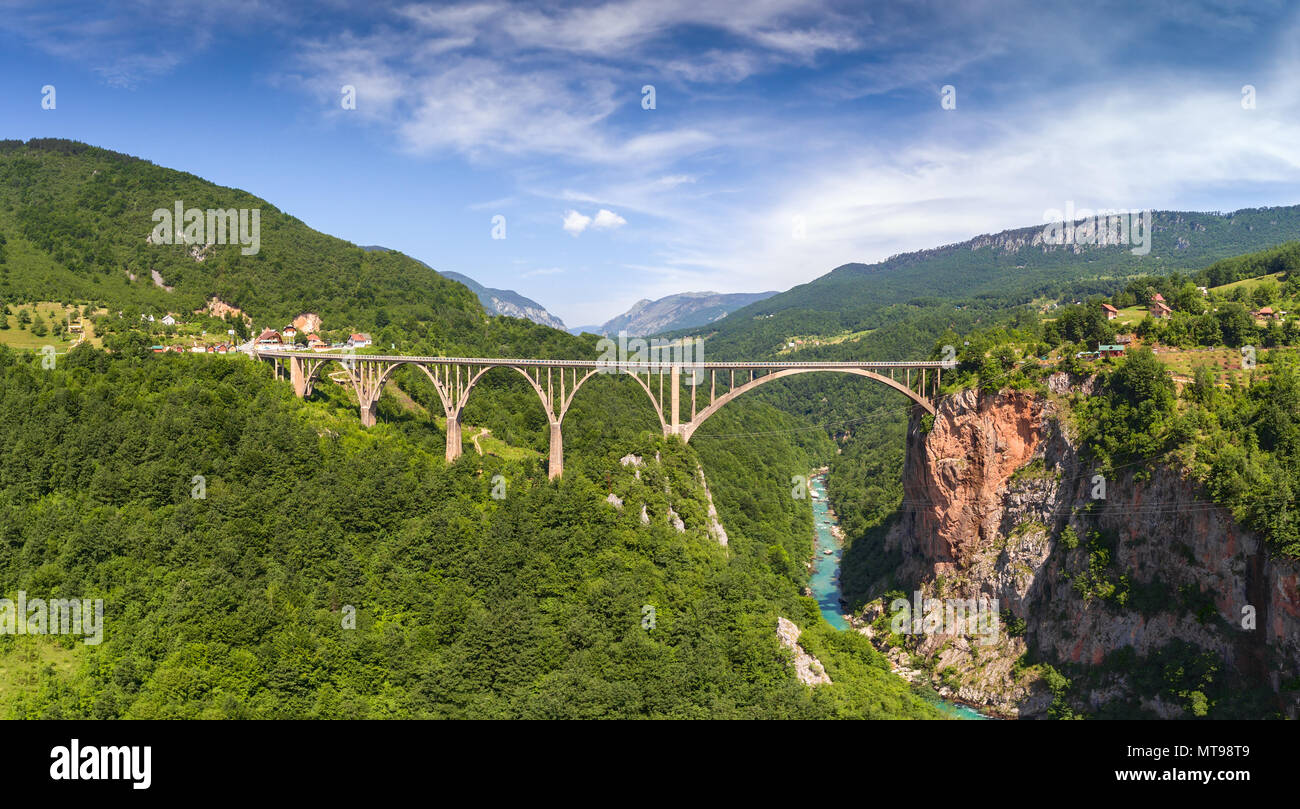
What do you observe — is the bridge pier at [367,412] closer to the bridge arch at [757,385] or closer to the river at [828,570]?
the bridge arch at [757,385]

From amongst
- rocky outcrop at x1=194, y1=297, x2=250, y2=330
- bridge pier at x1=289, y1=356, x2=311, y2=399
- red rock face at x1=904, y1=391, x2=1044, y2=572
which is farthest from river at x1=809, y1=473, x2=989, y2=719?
rocky outcrop at x1=194, y1=297, x2=250, y2=330

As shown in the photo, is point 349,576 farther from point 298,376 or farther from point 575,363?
point 298,376

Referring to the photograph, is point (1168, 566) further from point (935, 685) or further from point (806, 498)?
point (806, 498)

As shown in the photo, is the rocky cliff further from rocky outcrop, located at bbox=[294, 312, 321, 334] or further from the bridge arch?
rocky outcrop, located at bbox=[294, 312, 321, 334]

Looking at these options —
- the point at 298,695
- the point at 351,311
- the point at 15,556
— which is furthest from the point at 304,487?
the point at 351,311

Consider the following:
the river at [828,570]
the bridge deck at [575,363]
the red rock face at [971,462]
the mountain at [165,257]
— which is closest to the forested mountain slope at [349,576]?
the bridge deck at [575,363]
